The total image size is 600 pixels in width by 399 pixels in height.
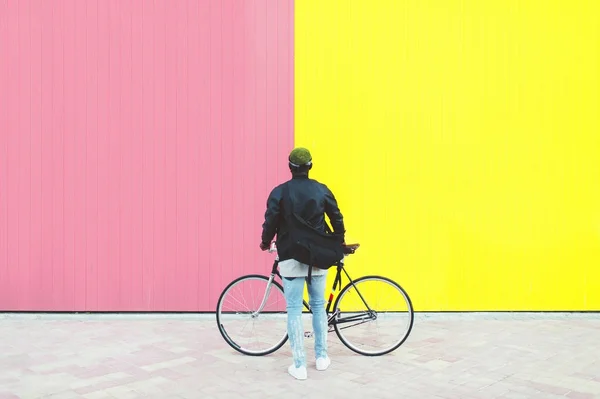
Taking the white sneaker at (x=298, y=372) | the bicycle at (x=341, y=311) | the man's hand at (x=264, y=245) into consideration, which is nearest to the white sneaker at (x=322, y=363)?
the white sneaker at (x=298, y=372)

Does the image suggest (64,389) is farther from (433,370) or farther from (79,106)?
(79,106)

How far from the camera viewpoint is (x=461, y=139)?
7.31 metres

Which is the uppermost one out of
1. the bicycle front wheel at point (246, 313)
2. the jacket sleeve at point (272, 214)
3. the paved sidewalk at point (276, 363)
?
the jacket sleeve at point (272, 214)

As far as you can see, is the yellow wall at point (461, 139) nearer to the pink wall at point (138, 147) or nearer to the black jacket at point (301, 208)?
the pink wall at point (138, 147)

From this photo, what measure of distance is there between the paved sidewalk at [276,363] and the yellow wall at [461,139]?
70 centimetres

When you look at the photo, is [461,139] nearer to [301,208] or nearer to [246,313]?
[301,208]

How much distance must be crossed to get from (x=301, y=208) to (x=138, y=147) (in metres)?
2.95

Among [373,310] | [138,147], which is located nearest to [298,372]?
[373,310]

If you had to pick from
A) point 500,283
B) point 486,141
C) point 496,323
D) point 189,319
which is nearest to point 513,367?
point 496,323

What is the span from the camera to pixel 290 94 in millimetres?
7242

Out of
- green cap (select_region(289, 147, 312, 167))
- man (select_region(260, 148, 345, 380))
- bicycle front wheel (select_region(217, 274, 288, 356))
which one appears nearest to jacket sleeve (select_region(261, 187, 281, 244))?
man (select_region(260, 148, 345, 380))

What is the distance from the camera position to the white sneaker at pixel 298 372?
4.86 metres

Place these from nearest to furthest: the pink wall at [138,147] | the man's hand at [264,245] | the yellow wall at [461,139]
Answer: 1. the man's hand at [264,245]
2. the pink wall at [138,147]
3. the yellow wall at [461,139]

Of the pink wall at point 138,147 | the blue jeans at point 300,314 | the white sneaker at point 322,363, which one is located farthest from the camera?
the pink wall at point 138,147
